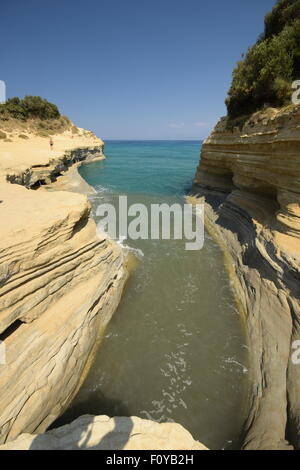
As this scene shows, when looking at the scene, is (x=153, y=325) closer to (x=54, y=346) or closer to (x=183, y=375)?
(x=183, y=375)

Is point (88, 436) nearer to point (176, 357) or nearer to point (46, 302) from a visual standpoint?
point (46, 302)

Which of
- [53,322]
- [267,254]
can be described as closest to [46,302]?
[53,322]

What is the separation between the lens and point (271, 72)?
13000 mm

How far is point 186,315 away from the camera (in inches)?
356

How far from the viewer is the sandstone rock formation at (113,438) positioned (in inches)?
138

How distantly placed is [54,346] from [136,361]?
282 centimetres

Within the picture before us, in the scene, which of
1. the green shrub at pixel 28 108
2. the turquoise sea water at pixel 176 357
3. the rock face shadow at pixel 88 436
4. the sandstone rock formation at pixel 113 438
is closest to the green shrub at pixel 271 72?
the turquoise sea water at pixel 176 357

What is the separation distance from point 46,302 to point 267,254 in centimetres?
820

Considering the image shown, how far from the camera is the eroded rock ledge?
5.61m

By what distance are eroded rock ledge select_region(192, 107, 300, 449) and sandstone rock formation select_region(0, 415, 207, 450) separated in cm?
272

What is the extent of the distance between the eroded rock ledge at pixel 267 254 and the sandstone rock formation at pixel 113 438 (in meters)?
2.72

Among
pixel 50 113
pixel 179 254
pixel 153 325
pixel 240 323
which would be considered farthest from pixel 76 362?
pixel 50 113

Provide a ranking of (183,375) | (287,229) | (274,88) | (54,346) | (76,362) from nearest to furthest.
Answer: (54,346) → (76,362) → (183,375) → (287,229) → (274,88)

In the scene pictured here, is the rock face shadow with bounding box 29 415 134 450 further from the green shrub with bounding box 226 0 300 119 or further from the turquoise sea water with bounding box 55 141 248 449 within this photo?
the green shrub with bounding box 226 0 300 119
